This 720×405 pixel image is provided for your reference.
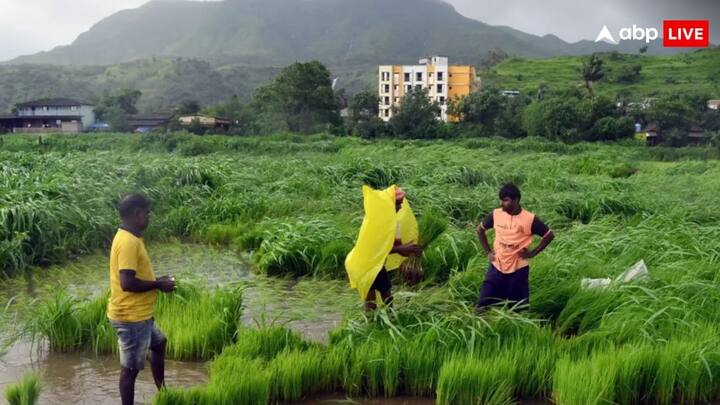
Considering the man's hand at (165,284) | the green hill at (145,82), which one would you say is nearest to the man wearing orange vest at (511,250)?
the man's hand at (165,284)

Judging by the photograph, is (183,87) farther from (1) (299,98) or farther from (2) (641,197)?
(2) (641,197)

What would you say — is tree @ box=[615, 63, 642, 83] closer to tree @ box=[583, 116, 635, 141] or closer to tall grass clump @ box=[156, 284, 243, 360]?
tree @ box=[583, 116, 635, 141]

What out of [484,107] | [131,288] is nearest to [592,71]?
[484,107]

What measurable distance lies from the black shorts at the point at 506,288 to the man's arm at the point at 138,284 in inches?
102

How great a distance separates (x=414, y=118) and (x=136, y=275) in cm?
4230

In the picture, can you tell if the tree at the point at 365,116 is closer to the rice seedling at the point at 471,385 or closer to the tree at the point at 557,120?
the tree at the point at 557,120

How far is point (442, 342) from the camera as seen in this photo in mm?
4945

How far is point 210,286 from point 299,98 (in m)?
39.2

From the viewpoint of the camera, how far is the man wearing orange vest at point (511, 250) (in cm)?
527

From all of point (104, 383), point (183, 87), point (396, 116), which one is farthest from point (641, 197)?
point (183, 87)

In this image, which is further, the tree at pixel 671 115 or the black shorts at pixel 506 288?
the tree at pixel 671 115

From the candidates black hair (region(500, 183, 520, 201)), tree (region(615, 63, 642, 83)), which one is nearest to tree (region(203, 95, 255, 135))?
tree (region(615, 63, 642, 83))

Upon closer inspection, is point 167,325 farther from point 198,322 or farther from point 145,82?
point 145,82

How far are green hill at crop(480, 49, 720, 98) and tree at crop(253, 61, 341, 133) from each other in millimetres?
21298
